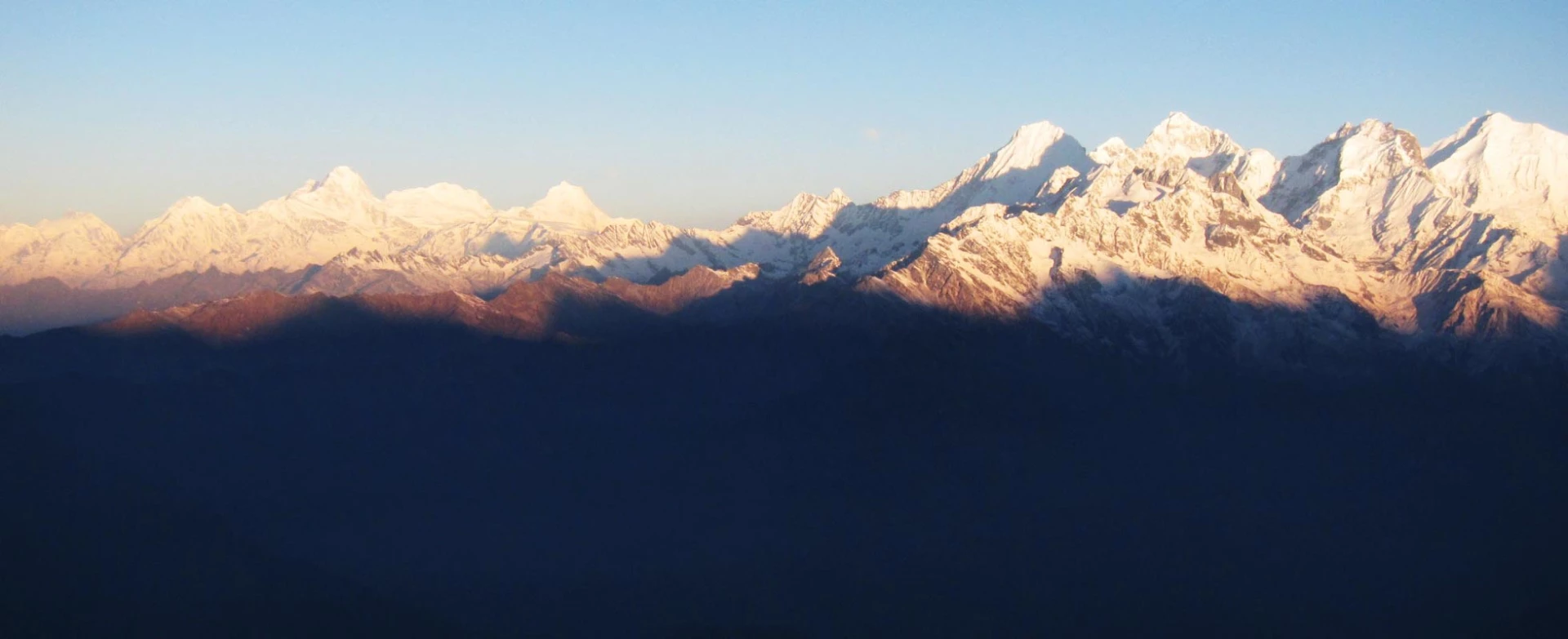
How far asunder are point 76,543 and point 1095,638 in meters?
99.6

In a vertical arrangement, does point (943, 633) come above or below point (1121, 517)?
below

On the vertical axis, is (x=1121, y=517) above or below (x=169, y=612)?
above

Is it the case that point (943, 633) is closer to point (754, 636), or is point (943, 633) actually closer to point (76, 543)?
point (754, 636)

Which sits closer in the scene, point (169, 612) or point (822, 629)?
point (169, 612)

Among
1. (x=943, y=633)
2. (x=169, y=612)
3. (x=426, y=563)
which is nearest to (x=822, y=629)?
(x=943, y=633)

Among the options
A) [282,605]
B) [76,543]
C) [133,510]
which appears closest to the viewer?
[282,605]

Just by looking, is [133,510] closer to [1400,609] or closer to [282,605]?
[282,605]

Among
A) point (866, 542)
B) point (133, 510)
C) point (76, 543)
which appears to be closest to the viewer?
point (76, 543)

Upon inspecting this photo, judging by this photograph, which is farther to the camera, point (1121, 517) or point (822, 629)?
point (1121, 517)

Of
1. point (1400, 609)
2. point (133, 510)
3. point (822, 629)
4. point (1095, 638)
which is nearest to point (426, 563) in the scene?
point (133, 510)

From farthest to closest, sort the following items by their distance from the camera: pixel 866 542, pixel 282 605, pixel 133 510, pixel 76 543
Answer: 1. pixel 866 542
2. pixel 133 510
3. pixel 76 543
4. pixel 282 605

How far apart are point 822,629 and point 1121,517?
169ft

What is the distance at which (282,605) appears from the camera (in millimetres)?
143000

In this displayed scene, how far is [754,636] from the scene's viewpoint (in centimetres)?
14775
